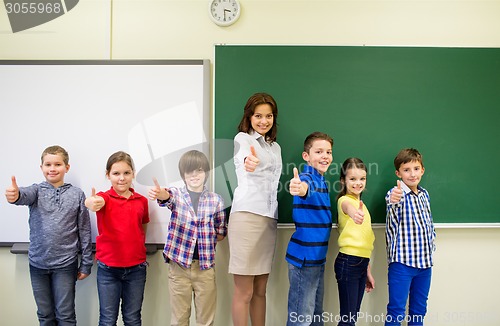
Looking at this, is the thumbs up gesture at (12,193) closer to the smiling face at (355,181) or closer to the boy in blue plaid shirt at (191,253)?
the boy in blue plaid shirt at (191,253)

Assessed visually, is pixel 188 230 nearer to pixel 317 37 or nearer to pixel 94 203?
pixel 94 203

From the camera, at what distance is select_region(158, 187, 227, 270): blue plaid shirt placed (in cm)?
217

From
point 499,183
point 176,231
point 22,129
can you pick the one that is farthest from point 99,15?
point 499,183

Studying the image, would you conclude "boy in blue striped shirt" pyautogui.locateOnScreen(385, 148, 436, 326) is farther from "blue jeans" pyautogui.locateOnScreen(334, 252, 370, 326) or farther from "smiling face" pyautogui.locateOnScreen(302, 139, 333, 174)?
"smiling face" pyautogui.locateOnScreen(302, 139, 333, 174)

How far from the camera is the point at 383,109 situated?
2514 mm

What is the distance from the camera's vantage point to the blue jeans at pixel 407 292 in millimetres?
2268

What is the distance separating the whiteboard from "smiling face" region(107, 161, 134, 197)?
0.21 metres

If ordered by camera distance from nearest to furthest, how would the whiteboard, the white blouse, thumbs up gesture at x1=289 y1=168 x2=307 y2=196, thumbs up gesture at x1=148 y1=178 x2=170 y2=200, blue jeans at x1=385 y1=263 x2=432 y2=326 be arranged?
thumbs up gesture at x1=289 y1=168 x2=307 y2=196 < thumbs up gesture at x1=148 y1=178 x2=170 y2=200 < the white blouse < blue jeans at x1=385 y1=263 x2=432 y2=326 < the whiteboard

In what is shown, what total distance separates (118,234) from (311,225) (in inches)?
47.6

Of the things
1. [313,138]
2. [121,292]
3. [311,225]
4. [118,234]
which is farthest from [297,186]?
[121,292]

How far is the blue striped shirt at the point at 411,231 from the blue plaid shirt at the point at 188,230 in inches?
46.4

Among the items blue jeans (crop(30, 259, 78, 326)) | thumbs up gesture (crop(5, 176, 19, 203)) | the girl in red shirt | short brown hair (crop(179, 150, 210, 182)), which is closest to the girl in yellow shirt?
short brown hair (crop(179, 150, 210, 182))

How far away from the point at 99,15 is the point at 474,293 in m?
3.45

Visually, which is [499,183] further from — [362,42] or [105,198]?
[105,198]
